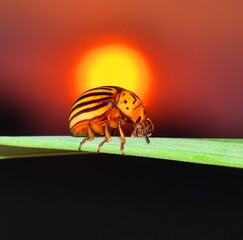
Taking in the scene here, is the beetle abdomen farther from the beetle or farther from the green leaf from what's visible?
the green leaf

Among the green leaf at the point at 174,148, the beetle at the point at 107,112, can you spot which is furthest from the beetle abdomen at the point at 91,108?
the green leaf at the point at 174,148

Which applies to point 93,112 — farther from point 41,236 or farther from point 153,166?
point 153,166

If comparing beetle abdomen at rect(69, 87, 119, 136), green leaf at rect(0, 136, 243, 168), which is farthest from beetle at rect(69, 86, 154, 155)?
green leaf at rect(0, 136, 243, 168)

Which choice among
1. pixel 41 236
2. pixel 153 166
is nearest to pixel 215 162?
pixel 41 236

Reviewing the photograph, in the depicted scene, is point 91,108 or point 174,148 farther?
point 91,108

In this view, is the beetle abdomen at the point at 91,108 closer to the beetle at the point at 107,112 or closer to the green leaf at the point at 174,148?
the beetle at the point at 107,112

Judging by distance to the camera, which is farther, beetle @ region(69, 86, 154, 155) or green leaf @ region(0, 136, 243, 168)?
beetle @ region(69, 86, 154, 155)

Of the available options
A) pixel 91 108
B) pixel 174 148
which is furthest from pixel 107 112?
pixel 174 148

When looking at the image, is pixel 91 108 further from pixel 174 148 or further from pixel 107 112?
pixel 174 148
